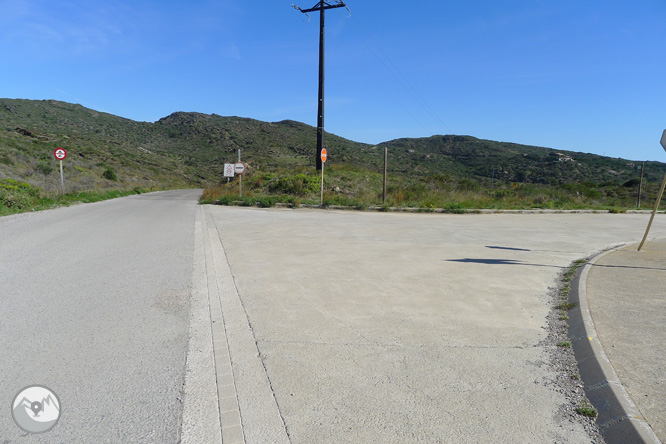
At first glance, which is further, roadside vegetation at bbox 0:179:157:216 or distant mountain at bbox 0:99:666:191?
distant mountain at bbox 0:99:666:191

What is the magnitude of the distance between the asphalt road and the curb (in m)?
2.71

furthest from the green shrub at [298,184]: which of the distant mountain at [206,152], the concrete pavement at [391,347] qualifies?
the concrete pavement at [391,347]

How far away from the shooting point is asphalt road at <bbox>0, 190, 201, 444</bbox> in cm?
263

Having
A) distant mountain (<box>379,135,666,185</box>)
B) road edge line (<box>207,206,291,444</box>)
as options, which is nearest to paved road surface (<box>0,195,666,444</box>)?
road edge line (<box>207,206,291,444</box>)

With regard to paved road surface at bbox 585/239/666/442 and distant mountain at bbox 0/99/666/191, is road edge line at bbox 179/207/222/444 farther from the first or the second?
distant mountain at bbox 0/99/666/191

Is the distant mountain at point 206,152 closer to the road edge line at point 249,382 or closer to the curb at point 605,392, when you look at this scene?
the road edge line at point 249,382

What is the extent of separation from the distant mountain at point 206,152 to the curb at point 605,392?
120ft

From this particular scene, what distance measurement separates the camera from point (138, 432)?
2518mm

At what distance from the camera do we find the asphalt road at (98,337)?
263 centimetres

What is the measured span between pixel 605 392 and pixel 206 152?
8806 cm

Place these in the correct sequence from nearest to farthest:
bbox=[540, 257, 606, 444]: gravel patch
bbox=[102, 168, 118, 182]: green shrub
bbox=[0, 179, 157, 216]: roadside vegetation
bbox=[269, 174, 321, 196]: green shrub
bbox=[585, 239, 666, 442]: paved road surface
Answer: bbox=[540, 257, 606, 444]: gravel patch → bbox=[585, 239, 666, 442]: paved road surface → bbox=[0, 179, 157, 216]: roadside vegetation → bbox=[269, 174, 321, 196]: green shrub → bbox=[102, 168, 118, 182]: green shrub

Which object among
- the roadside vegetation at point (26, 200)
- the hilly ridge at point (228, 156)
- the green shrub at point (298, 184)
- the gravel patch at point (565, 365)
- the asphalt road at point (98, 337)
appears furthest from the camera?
the hilly ridge at point (228, 156)

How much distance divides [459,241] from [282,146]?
245ft

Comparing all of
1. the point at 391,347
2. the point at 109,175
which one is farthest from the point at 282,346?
the point at 109,175
